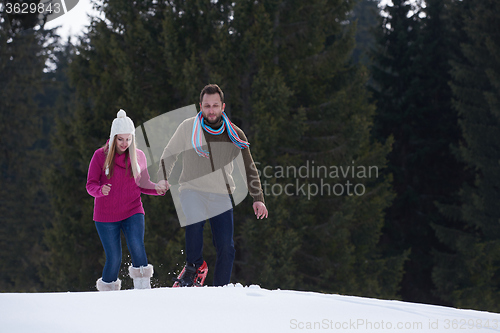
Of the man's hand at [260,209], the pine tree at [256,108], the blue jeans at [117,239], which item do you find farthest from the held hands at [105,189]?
the pine tree at [256,108]

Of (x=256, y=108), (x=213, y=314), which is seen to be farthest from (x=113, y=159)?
(x=256, y=108)

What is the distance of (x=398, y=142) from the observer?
22922mm

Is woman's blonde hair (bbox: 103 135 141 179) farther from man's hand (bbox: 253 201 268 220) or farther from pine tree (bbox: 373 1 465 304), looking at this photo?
pine tree (bbox: 373 1 465 304)

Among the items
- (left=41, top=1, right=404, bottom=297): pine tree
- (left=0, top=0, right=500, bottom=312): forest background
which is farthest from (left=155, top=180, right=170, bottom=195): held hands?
(left=41, top=1, right=404, bottom=297): pine tree

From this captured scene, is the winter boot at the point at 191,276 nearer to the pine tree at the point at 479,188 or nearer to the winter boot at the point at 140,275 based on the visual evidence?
the winter boot at the point at 140,275

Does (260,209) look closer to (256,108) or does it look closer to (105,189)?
(105,189)

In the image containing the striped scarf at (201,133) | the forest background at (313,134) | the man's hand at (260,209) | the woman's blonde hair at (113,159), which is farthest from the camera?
the forest background at (313,134)

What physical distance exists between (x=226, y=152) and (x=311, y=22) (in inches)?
479

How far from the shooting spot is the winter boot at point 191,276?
4957 millimetres

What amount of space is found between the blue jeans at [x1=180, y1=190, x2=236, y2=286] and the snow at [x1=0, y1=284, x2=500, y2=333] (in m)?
1.04

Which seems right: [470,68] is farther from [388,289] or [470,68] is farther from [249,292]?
[249,292]

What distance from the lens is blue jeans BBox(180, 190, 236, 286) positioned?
16.1 ft

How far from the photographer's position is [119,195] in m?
4.77

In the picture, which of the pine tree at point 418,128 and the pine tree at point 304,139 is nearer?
the pine tree at point 304,139
